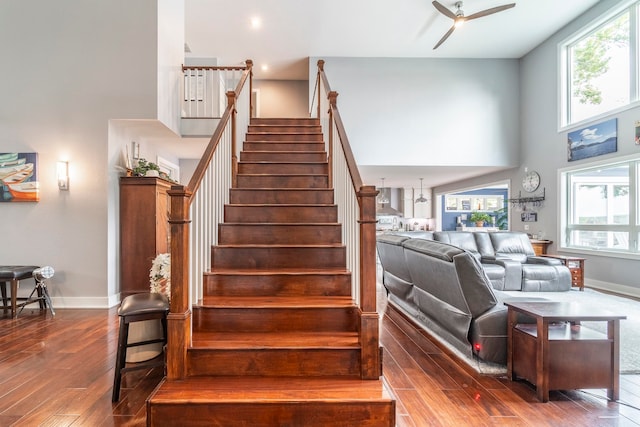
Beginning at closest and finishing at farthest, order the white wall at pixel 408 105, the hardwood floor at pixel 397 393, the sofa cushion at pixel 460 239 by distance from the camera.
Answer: the hardwood floor at pixel 397 393 → the sofa cushion at pixel 460 239 → the white wall at pixel 408 105

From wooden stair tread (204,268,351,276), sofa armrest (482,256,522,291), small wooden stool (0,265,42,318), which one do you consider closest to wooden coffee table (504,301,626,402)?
wooden stair tread (204,268,351,276)

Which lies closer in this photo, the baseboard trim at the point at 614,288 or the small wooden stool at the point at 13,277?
the small wooden stool at the point at 13,277

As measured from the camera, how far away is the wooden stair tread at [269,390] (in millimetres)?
1733

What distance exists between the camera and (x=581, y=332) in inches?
87.6

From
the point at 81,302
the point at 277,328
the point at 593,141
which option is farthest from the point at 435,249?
the point at 593,141

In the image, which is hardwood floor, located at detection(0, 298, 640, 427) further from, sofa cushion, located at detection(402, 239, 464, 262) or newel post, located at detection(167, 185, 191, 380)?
sofa cushion, located at detection(402, 239, 464, 262)

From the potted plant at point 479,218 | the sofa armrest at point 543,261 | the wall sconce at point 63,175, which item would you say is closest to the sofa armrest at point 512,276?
the sofa armrest at point 543,261

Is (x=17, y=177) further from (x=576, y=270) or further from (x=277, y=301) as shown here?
(x=576, y=270)

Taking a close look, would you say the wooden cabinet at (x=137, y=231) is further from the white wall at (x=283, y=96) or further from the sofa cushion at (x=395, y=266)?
the white wall at (x=283, y=96)

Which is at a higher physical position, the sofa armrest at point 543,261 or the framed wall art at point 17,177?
the framed wall art at point 17,177

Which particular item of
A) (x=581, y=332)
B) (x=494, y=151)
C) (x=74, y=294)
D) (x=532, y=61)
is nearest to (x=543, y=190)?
(x=494, y=151)

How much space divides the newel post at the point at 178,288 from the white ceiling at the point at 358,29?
5.13m

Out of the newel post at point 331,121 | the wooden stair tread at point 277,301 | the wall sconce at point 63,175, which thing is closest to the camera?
the wooden stair tread at point 277,301

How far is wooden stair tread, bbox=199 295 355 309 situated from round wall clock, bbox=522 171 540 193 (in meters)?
6.35
